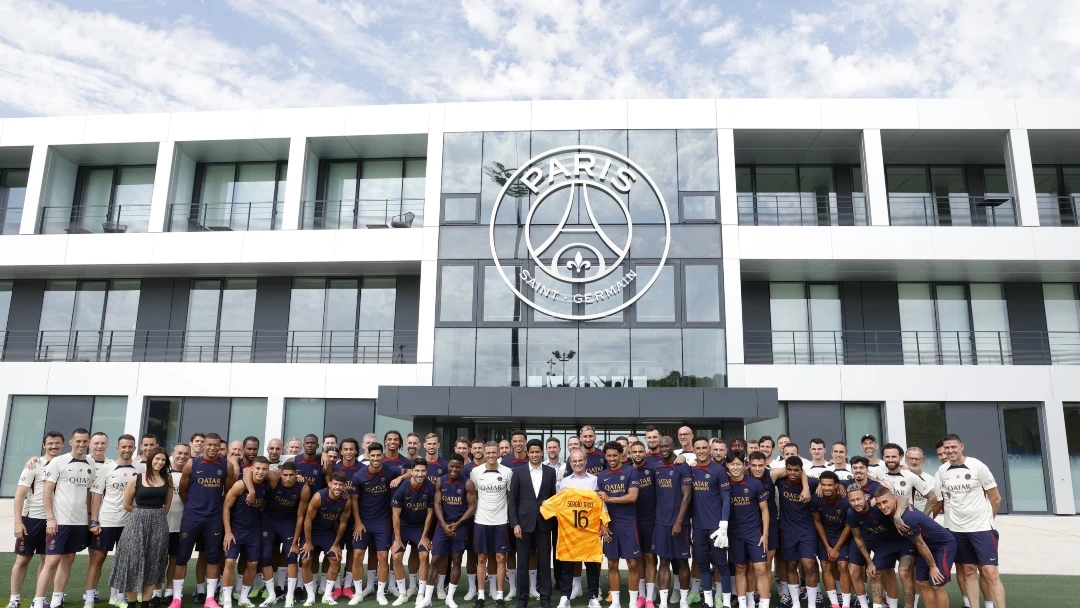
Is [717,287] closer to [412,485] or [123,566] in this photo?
[412,485]

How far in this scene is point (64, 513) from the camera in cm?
738

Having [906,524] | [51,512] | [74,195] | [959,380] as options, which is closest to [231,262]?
[74,195]

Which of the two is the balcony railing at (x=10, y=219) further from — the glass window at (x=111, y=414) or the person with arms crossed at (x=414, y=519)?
the person with arms crossed at (x=414, y=519)

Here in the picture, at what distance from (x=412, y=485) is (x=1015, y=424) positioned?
635 inches

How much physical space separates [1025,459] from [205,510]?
18288mm

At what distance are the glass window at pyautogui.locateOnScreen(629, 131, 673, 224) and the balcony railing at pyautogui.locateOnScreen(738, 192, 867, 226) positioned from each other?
9.50ft

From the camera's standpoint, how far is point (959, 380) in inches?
683

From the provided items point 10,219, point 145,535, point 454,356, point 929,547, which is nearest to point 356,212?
point 454,356

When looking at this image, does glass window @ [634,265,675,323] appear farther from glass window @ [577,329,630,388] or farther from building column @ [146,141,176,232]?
building column @ [146,141,176,232]

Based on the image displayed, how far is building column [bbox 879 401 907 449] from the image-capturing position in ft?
56.5

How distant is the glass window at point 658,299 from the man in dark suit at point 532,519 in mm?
9781

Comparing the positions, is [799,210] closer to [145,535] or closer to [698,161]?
[698,161]

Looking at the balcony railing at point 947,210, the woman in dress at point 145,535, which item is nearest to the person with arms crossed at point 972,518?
the woman in dress at point 145,535

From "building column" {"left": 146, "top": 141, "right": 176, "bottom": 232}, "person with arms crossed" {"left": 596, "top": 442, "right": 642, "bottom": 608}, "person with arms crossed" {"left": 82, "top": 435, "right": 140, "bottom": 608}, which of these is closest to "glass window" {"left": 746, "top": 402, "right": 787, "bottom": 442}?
"person with arms crossed" {"left": 596, "top": 442, "right": 642, "bottom": 608}
